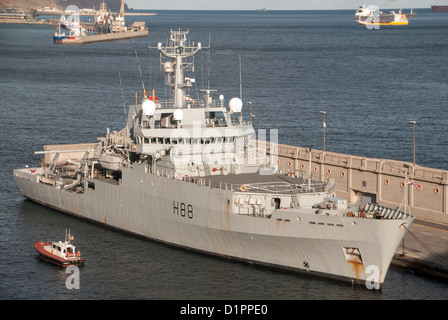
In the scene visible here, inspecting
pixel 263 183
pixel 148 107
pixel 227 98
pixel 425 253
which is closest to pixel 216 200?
pixel 263 183

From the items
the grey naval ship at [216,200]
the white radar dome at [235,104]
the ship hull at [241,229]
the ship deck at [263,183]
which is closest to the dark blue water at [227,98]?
the ship hull at [241,229]

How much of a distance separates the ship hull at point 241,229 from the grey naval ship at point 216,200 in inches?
2.0

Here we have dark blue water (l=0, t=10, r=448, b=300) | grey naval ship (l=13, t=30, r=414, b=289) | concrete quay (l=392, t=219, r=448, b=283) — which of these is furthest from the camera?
dark blue water (l=0, t=10, r=448, b=300)

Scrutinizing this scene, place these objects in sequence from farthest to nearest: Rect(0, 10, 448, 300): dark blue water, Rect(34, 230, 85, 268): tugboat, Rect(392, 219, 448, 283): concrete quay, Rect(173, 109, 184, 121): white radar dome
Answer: Rect(173, 109, 184, 121): white radar dome < Rect(34, 230, 85, 268): tugboat < Rect(0, 10, 448, 300): dark blue water < Rect(392, 219, 448, 283): concrete quay

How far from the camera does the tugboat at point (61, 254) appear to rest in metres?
39.6

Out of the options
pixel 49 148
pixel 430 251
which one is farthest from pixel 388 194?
pixel 49 148

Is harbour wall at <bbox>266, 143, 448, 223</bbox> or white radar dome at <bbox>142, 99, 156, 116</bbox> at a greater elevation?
white radar dome at <bbox>142, 99, 156, 116</bbox>

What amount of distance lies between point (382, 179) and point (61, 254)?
1952 cm

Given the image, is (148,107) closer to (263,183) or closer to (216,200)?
(216,200)

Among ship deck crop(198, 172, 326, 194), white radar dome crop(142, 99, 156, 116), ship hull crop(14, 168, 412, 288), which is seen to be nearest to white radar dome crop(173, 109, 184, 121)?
white radar dome crop(142, 99, 156, 116)

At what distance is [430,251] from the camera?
37.7m

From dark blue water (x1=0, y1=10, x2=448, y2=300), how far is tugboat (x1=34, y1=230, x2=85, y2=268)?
1.77 ft

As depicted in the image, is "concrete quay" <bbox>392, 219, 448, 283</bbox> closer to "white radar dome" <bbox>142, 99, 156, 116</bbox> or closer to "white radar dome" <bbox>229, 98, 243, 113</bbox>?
"white radar dome" <bbox>229, 98, 243, 113</bbox>

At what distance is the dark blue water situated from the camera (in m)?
36.7
